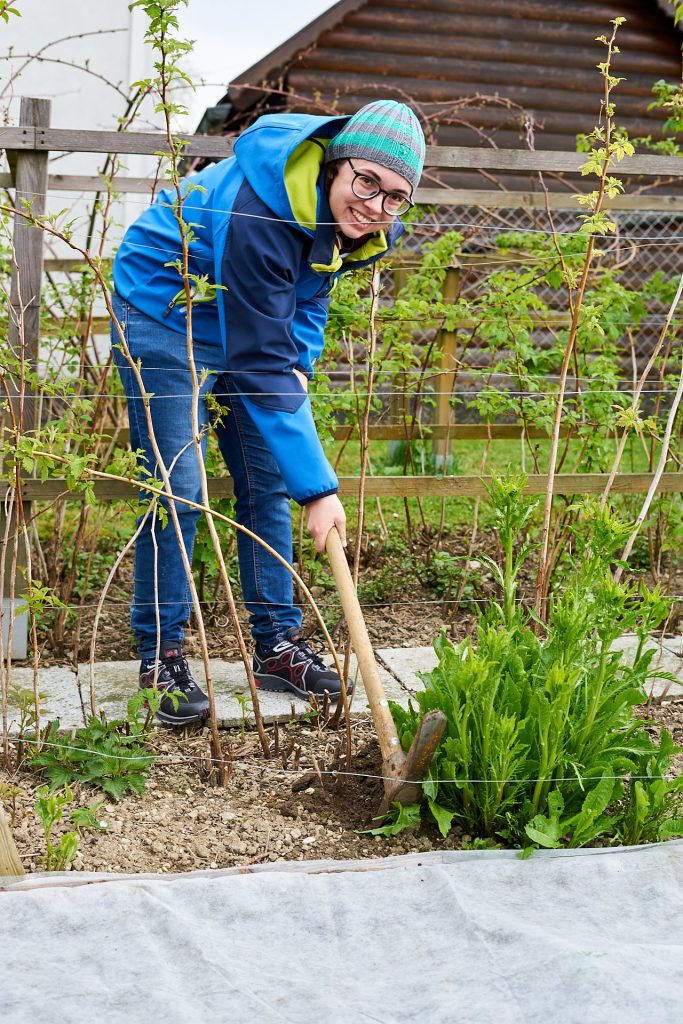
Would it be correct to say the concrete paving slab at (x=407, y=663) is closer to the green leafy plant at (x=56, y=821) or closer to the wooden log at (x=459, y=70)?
the green leafy plant at (x=56, y=821)

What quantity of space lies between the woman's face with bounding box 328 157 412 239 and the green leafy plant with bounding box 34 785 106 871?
57.2 inches

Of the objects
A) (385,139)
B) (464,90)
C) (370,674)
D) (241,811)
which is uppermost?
(464,90)

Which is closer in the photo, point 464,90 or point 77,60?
point 77,60

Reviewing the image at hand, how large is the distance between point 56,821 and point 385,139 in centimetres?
168

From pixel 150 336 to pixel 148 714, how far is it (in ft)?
3.23

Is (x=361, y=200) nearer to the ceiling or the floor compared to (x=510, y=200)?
nearer to the floor

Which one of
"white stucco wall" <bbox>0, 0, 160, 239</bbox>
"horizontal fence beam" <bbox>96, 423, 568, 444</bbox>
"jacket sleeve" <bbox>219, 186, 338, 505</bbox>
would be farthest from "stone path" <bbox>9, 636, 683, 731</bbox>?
"white stucco wall" <bbox>0, 0, 160, 239</bbox>

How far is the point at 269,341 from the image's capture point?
2.49m

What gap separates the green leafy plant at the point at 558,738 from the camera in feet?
7.27

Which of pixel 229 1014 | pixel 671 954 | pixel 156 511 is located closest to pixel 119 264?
pixel 156 511

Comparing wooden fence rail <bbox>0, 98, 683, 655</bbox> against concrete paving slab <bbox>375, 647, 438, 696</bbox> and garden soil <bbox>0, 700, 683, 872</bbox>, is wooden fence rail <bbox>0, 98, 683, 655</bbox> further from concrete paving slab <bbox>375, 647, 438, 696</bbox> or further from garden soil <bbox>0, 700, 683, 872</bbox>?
garden soil <bbox>0, 700, 683, 872</bbox>

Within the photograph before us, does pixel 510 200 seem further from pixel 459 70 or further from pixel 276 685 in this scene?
pixel 459 70

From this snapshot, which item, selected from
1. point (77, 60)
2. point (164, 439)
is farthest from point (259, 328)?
point (77, 60)

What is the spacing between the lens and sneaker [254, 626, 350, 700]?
9.77 ft
